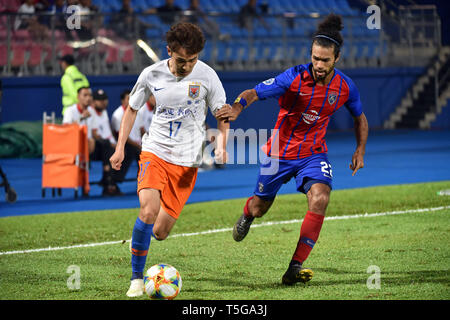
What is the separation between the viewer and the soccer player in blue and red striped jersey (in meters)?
6.60

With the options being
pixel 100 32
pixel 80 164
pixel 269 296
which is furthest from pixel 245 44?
pixel 269 296

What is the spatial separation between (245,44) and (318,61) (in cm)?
1557

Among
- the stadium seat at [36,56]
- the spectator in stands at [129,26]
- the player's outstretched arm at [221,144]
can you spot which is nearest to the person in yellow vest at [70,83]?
the stadium seat at [36,56]

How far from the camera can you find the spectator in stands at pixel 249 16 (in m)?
21.6

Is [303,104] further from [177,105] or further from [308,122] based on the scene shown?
[177,105]

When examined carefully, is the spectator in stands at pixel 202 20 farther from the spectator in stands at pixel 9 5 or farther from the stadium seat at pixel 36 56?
the spectator in stands at pixel 9 5

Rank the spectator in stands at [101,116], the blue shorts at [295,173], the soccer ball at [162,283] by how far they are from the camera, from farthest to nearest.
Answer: the spectator in stands at [101,116] < the blue shorts at [295,173] < the soccer ball at [162,283]

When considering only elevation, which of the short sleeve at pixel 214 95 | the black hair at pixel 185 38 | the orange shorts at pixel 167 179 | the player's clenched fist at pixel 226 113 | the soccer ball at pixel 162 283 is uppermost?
the black hair at pixel 185 38

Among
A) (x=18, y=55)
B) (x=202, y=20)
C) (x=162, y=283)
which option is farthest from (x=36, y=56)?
(x=162, y=283)

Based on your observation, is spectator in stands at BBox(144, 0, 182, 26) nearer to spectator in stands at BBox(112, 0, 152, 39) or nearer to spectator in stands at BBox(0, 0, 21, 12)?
spectator in stands at BBox(112, 0, 152, 39)

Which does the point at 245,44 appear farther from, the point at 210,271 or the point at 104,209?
the point at 210,271

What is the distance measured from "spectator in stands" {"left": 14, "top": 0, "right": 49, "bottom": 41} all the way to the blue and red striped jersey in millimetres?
12586

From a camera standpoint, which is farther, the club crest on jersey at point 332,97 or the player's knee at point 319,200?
the club crest on jersey at point 332,97

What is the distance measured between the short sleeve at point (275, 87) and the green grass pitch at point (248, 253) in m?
1.61
